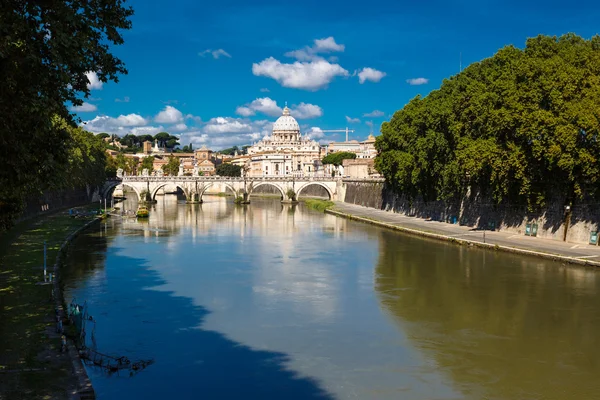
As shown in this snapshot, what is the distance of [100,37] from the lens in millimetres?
11680

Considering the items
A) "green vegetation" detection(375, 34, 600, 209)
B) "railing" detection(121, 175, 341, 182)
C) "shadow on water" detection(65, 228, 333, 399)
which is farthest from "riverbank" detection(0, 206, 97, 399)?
"railing" detection(121, 175, 341, 182)

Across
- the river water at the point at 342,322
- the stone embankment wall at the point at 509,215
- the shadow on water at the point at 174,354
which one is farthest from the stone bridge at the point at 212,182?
the shadow on water at the point at 174,354

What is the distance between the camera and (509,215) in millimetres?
36531

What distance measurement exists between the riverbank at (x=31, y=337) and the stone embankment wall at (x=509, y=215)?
24.6 m

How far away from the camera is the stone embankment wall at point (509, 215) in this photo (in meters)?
30.3

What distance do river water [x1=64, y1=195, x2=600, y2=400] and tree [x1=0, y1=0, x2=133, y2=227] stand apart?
5190 millimetres

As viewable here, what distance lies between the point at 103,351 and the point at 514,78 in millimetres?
25424

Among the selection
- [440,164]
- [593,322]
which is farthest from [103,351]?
[440,164]

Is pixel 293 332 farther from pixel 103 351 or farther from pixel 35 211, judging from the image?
pixel 35 211

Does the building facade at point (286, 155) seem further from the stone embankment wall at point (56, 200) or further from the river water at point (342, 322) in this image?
the river water at point (342, 322)

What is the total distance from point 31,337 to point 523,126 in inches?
948

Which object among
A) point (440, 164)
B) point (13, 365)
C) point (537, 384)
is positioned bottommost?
point (537, 384)

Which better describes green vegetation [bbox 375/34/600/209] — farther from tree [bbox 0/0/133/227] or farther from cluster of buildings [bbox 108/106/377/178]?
cluster of buildings [bbox 108/106/377/178]

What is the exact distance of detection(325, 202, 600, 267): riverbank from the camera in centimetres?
2722
